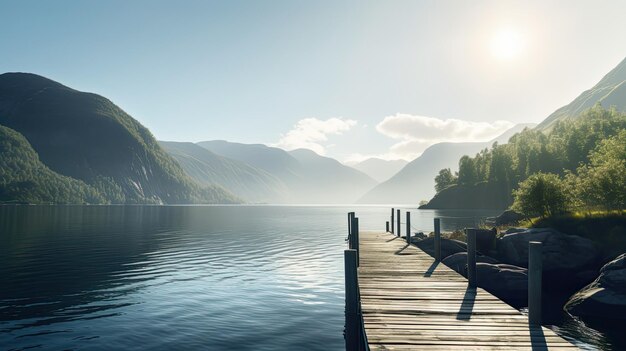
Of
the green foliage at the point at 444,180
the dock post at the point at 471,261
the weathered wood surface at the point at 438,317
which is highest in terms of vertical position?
the green foliage at the point at 444,180

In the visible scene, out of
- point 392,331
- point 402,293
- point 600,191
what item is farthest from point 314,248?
point 392,331

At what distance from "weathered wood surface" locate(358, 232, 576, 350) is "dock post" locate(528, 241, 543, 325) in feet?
0.94

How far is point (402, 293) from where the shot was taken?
41.6 feet

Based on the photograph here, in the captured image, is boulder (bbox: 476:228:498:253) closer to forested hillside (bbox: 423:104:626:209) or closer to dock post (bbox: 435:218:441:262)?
dock post (bbox: 435:218:441:262)

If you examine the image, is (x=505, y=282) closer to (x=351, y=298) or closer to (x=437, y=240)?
(x=437, y=240)

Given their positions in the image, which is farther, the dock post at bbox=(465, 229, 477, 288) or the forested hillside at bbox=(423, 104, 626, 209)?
the forested hillside at bbox=(423, 104, 626, 209)

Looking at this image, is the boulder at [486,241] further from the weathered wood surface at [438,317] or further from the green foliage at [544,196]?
the weathered wood surface at [438,317]

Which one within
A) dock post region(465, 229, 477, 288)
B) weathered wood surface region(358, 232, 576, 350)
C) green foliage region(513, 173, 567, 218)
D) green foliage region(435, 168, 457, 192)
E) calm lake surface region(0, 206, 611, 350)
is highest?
green foliage region(435, 168, 457, 192)

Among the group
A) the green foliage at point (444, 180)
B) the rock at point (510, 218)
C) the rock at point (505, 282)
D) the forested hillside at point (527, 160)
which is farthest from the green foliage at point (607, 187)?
the green foliage at point (444, 180)

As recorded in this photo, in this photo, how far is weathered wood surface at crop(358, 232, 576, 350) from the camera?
27.0 feet

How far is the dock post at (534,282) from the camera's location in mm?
9438

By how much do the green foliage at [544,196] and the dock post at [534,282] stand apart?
25.9 metres

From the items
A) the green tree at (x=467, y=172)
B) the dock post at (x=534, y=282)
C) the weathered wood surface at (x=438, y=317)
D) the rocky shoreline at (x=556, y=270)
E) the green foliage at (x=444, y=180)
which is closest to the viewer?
the weathered wood surface at (x=438, y=317)

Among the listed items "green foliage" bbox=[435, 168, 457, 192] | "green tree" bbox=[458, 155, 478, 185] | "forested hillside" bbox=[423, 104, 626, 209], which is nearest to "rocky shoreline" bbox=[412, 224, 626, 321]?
"forested hillside" bbox=[423, 104, 626, 209]
